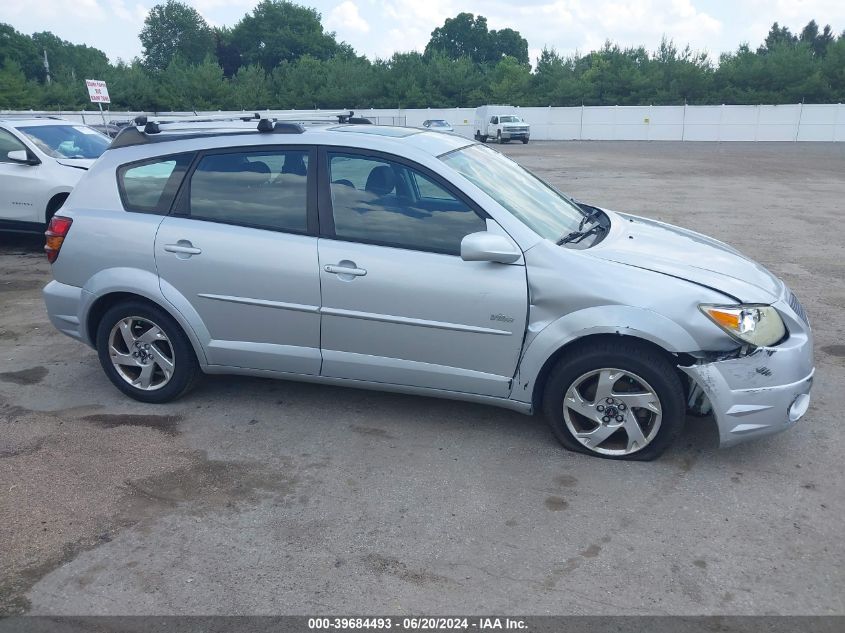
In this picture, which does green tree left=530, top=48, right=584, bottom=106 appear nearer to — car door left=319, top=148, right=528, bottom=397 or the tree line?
the tree line

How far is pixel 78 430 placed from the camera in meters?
4.62

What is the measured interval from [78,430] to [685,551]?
11.7 feet

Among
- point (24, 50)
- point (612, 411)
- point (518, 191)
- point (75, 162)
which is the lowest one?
point (612, 411)

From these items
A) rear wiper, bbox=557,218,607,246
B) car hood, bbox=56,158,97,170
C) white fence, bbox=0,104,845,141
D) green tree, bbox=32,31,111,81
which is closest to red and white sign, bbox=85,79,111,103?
car hood, bbox=56,158,97,170

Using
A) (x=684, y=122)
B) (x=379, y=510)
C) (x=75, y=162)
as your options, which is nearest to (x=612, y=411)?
(x=379, y=510)

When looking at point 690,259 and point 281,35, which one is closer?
point 690,259

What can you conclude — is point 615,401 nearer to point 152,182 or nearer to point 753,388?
point 753,388

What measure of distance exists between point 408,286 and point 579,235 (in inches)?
44.1

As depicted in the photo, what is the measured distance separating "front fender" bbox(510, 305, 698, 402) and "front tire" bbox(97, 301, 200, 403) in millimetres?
2212

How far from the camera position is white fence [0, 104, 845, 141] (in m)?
45.2

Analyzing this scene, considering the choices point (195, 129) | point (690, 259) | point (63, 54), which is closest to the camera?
point (690, 259)

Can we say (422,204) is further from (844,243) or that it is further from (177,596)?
(844,243)

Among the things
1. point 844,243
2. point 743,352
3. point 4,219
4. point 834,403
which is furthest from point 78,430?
point 844,243

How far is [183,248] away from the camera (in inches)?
181
